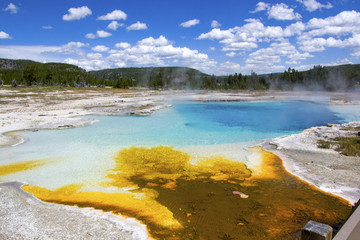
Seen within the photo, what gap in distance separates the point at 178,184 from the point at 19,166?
6.56 meters

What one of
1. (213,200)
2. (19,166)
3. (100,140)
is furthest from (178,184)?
(100,140)

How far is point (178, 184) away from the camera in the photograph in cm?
807

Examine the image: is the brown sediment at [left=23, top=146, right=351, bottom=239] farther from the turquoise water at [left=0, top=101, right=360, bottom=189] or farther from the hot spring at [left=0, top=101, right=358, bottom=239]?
the turquoise water at [left=0, top=101, right=360, bottom=189]

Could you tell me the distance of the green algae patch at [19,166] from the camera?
924 cm

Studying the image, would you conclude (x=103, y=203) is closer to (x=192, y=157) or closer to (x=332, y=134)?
(x=192, y=157)

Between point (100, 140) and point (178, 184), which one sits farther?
point (100, 140)

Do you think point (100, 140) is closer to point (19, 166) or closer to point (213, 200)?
point (19, 166)

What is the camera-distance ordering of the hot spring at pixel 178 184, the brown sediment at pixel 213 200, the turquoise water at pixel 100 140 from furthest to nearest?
the turquoise water at pixel 100 140, the hot spring at pixel 178 184, the brown sediment at pixel 213 200

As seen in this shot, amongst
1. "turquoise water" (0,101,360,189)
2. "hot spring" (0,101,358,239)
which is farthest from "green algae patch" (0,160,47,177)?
→ "turquoise water" (0,101,360,189)

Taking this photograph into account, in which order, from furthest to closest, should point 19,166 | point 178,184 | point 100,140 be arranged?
point 100,140
point 19,166
point 178,184

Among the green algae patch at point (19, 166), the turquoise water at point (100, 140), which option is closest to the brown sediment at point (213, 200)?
the turquoise water at point (100, 140)

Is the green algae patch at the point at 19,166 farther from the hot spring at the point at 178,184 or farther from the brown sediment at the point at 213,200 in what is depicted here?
the brown sediment at the point at 213,200

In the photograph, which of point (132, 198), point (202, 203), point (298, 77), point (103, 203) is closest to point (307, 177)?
point (202, 203)

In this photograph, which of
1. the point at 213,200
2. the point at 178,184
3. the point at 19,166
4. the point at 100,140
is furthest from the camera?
the point at 100,140
